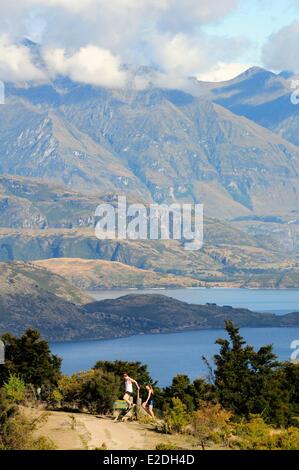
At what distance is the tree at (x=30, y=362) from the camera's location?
5647 cm

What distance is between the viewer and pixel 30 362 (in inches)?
2272

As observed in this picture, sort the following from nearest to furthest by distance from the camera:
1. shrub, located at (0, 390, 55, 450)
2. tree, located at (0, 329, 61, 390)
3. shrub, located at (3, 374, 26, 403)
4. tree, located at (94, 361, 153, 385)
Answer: shrub, located at (0, 390, 55, 450) → shrub, located at (3, 374, 26, 403) → tree, located at (0, 329, 61, 390) → tree, located at (94, 361, 153, 385)

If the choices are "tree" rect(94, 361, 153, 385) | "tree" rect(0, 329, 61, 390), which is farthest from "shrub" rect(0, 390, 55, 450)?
"tree" rect(94, 361, 153, 385)

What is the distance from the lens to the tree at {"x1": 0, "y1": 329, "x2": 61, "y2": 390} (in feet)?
185

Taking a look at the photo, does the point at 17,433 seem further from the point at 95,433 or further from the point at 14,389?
the point at 14,389

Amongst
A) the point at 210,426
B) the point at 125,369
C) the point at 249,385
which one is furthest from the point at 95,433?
the point at 125,369

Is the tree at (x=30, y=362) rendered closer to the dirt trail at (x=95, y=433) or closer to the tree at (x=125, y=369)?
the tree at (x=125, y=369)

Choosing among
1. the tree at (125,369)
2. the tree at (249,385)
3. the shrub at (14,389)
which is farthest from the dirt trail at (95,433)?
the tree at (125,369)

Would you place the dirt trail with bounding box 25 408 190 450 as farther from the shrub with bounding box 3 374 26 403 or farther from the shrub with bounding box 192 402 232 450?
the shrub with bounding box 3 374 26 403

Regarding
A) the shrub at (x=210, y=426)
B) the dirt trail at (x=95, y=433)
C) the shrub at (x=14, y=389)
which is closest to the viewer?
the dirt trail at (x=95, y=433)

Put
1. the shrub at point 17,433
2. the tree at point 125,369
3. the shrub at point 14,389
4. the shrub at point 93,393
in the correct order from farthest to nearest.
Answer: the tree at point 125,369 < the shrub at point 93,393 < the shrub at point 14,389 < the shrub at point 17,433
